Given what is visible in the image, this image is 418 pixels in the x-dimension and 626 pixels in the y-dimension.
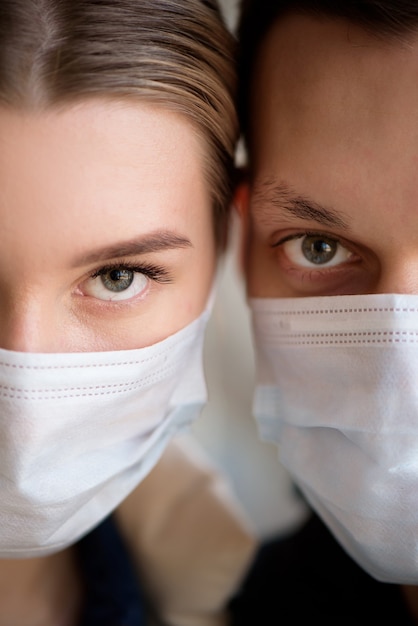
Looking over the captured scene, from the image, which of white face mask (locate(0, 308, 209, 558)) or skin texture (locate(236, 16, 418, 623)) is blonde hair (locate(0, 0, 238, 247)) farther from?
white face mask (locate(0, 308, 209, 558))

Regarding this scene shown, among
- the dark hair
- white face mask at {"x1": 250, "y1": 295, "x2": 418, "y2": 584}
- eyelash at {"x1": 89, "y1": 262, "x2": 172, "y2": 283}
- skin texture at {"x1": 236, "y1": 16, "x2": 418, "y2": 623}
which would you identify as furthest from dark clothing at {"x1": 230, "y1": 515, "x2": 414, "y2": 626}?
the dark hair

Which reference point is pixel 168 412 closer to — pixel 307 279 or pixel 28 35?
pixel 307 279

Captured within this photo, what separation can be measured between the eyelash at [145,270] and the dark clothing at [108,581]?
0.54m

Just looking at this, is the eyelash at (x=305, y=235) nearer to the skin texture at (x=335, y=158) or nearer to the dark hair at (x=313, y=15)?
the skin texture at (x=335, y=158)

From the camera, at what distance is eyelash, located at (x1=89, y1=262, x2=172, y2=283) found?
0.94 metres

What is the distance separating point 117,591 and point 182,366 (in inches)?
17.0

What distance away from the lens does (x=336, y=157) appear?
3.06 ft

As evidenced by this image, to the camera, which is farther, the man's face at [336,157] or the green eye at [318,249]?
the green eye at [318,249]

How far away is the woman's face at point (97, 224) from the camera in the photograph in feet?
2.68

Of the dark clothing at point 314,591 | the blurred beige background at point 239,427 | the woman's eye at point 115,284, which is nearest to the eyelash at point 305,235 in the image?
the woman's eye at point 115,284

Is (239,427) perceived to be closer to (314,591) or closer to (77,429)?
(314,591)

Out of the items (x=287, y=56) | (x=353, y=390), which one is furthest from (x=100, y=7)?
(x=353, y=390)

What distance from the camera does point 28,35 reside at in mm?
809

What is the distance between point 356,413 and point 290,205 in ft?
0.96
